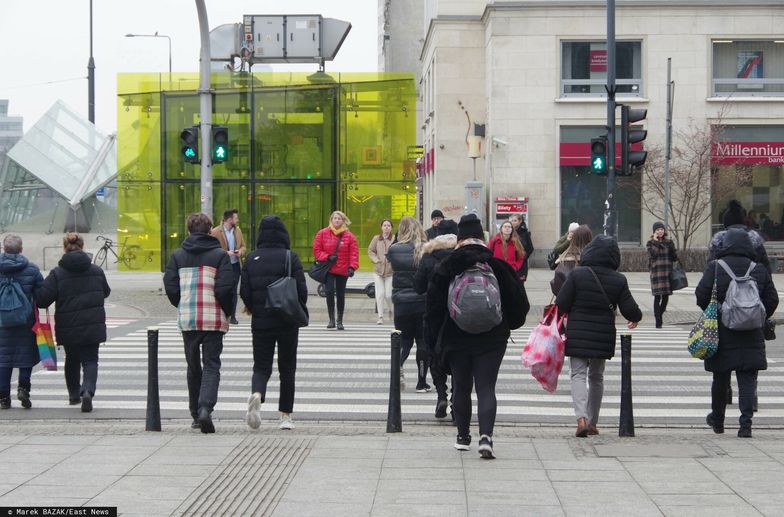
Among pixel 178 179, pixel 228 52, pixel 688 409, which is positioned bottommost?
pixel 688 409

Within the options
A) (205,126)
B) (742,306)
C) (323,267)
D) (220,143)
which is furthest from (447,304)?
(205,126)

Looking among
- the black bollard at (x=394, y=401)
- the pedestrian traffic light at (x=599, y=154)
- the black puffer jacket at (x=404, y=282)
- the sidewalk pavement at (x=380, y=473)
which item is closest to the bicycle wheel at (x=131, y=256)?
the pedestrian traffic light at (x=599, y=154)

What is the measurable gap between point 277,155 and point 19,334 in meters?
14.2

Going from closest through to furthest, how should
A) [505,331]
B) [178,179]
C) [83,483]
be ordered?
[83,483]
[505,331]
[178,179]

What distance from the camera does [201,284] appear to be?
994cm

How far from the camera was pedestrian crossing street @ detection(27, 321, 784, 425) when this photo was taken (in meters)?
11.2

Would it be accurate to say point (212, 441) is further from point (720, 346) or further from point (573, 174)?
point (573, 174)

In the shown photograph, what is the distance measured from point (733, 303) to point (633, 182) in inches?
1156

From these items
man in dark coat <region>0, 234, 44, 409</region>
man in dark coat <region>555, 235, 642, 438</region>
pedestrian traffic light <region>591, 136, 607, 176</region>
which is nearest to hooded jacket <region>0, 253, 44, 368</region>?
man in dark coat <region>0, 234, 44, 409</region>

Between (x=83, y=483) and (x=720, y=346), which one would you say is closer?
(x=83, y=483)

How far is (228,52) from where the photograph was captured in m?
31.5

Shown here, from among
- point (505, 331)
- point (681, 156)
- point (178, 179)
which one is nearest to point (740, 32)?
point (681, 156)

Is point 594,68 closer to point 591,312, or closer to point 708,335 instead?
point 708,335

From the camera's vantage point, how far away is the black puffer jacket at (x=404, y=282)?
38.8 ft
